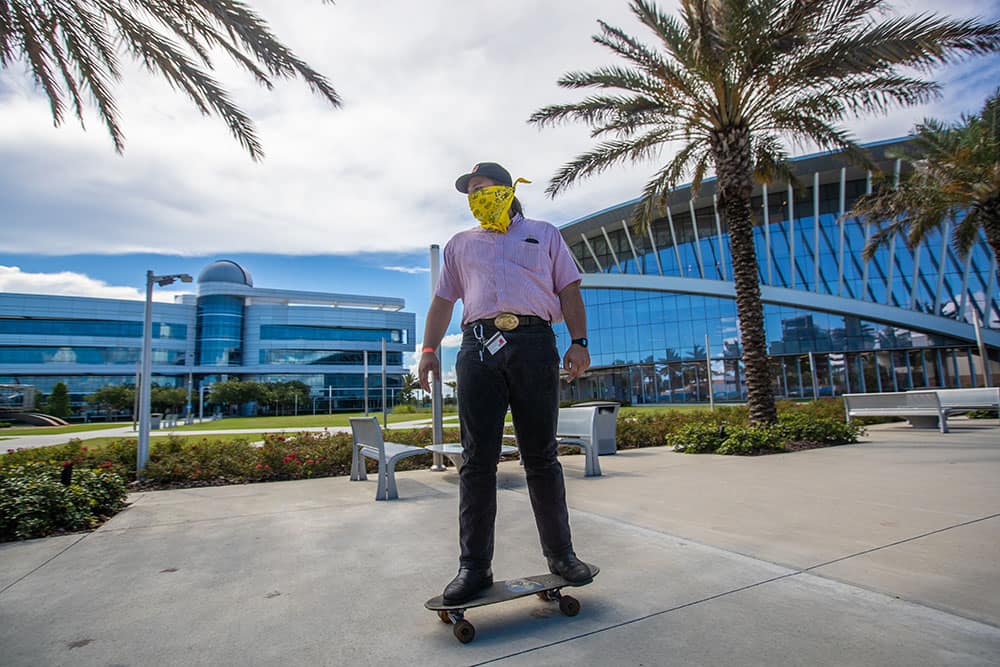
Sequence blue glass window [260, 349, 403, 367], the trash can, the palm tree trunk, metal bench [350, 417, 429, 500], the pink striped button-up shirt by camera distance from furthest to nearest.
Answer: blue glass window [260, 349, 403, 367] < the palm tree trunk < the trash can < metal bench [350, 417, 429, 500] < the pink striped button-up shirt

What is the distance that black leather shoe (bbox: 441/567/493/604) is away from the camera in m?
2.31

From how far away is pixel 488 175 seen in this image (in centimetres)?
281

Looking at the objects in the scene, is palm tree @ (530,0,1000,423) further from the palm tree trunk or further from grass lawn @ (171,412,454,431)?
grass lawn @ (171,412,454,431)

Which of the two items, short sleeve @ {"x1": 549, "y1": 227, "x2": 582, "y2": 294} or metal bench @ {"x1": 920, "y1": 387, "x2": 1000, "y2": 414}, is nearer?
short sleeve @ {"x1": 549, "y1": 227, "x2": 582, "y2": 294}

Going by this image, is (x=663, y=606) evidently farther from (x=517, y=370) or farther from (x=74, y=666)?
(x=74, y=666)

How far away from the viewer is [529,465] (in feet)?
8.41

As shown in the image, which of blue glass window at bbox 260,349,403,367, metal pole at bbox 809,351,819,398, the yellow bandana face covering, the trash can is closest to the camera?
the yellow bandana face covering

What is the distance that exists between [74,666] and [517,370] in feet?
6.71

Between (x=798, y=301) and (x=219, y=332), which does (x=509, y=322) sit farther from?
(x=219, y=332)

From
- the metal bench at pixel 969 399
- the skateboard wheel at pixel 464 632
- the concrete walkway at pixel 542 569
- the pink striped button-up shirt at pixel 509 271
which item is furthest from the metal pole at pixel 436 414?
the metal bench at pixel 969 399

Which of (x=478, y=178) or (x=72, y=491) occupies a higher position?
(x=478, y=178)

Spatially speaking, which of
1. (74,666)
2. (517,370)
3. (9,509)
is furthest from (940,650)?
(9,509)

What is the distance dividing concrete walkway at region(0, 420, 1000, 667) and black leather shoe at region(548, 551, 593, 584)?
0.52 feet

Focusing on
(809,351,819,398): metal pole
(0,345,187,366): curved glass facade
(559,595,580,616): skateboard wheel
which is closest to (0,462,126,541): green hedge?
(559,595,580,616): skateboard wheel
